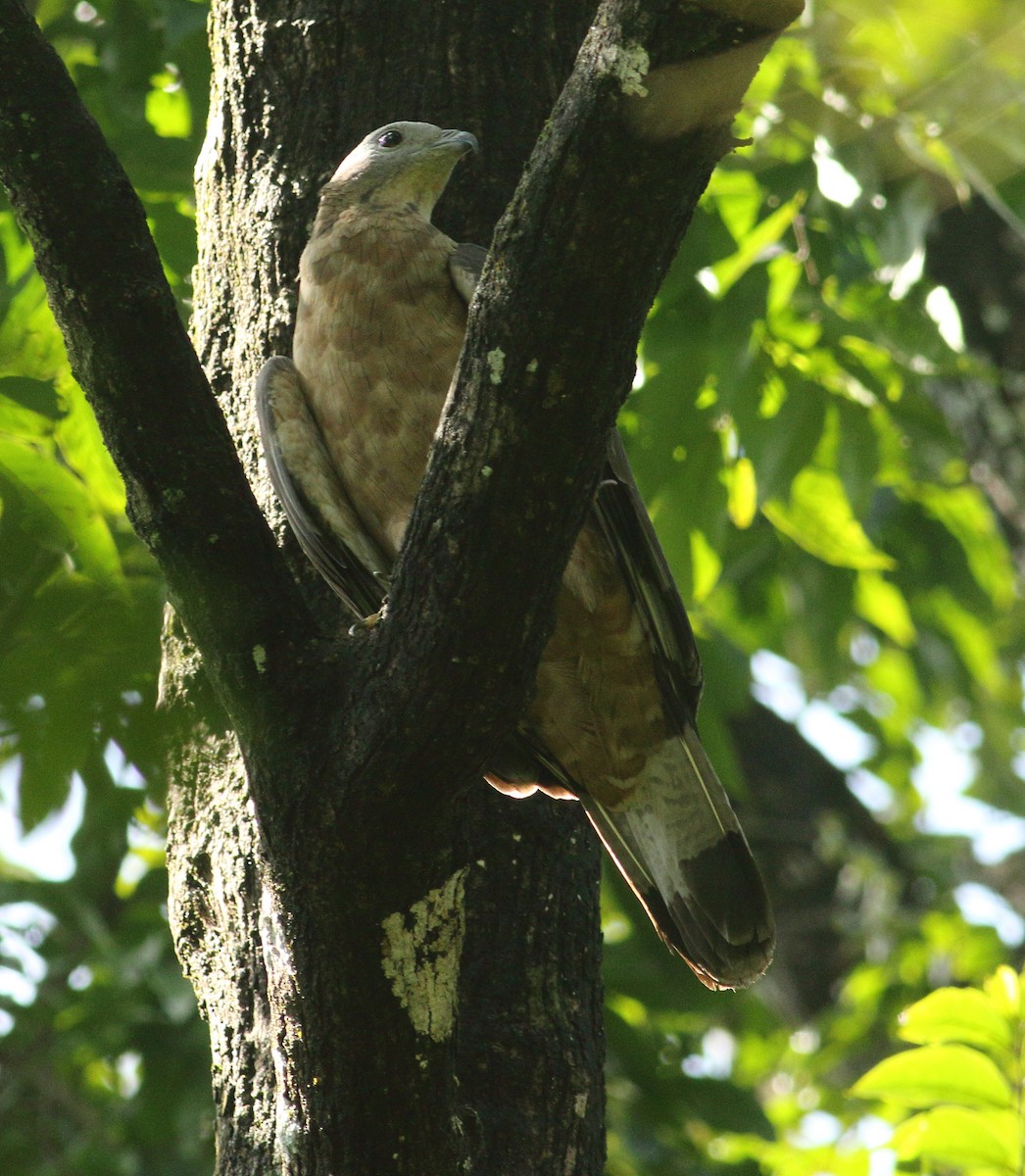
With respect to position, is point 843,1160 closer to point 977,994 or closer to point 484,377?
point 977,994

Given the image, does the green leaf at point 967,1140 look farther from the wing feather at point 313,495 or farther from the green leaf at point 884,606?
the green leaf at point 884,606

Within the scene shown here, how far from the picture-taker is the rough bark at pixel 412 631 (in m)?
1.55

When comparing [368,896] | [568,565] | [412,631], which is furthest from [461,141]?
[368,896]

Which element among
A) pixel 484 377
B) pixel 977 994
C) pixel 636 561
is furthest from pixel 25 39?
pixel 977 994

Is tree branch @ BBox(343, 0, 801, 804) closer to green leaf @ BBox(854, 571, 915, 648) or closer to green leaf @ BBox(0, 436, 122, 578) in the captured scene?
green leaf @ BBox(0, 436, 122, 578)

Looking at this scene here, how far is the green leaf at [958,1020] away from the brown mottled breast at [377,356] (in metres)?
1.42

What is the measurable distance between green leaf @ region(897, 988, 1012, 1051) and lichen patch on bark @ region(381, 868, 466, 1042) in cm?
125

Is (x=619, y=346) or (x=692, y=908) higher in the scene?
(x=619, y=346)

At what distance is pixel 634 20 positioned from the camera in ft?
4.89

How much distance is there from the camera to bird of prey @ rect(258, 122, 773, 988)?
2.62 m

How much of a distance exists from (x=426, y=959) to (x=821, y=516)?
2212mm

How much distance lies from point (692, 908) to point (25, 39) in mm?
1855

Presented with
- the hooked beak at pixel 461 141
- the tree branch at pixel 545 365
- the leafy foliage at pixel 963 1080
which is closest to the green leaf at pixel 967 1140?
the leafy foliage at pixel 963 1080

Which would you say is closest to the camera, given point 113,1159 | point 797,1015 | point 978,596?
point 113,1159
